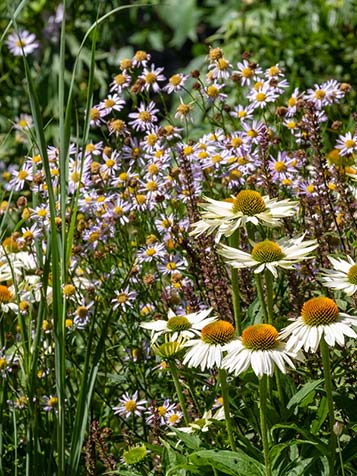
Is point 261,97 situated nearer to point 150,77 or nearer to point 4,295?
point 150,77

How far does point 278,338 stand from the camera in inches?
65.8

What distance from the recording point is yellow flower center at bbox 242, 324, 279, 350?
65.3 inches

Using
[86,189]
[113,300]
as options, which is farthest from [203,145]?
[113,300]

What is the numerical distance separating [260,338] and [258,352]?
24 mm

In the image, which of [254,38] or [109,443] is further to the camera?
[254,38]

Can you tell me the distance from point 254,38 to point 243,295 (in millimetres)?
3220

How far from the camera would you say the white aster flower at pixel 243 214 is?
6.03 ft

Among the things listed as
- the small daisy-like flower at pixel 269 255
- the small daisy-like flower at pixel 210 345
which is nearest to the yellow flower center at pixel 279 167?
the small daisy-like flower at pixel 269 255

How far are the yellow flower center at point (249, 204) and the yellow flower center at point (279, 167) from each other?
74 cm

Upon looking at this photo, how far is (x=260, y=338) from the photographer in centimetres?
166

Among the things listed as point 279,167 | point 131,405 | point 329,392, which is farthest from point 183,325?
point 279,167

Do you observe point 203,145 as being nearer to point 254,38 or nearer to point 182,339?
point 182,339

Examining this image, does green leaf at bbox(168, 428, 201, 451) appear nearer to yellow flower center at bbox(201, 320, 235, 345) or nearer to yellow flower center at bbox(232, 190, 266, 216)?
yellow flower center at bbox(201, 320, 235, 345)

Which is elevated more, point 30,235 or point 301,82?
point 301,82
